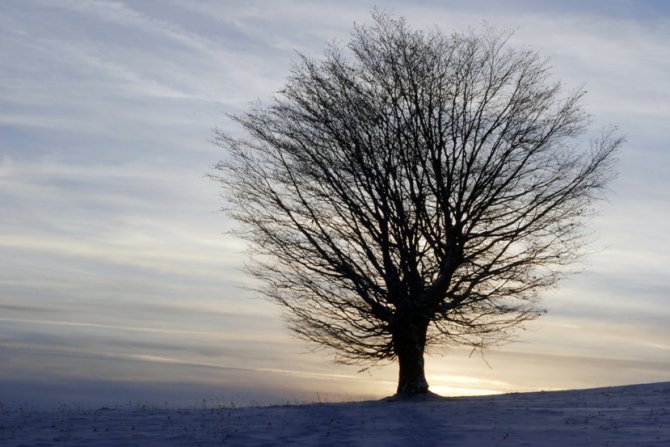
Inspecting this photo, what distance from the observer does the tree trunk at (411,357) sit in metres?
24.2

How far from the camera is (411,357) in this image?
962 inches

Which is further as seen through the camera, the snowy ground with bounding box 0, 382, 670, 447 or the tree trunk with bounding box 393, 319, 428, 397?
the tree trunk with bounding box 393, 319, 428, 397

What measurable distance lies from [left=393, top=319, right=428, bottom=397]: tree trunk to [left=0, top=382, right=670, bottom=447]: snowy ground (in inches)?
84.1

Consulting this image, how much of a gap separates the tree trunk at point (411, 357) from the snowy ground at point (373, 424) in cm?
214

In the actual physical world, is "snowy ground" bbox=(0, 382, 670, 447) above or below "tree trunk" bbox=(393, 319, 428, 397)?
below

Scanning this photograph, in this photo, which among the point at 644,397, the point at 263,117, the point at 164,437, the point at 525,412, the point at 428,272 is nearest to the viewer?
the point at 164,437

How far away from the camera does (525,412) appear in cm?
1870

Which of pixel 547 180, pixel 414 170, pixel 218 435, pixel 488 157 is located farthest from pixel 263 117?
pixel 218 435

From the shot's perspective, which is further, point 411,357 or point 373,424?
point 411,357

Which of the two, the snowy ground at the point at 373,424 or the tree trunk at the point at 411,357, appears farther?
the tree trunk at the point at 411,357

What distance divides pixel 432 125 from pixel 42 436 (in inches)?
546

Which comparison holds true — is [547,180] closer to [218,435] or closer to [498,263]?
[498,263]

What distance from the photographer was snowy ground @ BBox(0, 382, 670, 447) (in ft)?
51.6

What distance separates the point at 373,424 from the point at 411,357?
7149 mm
